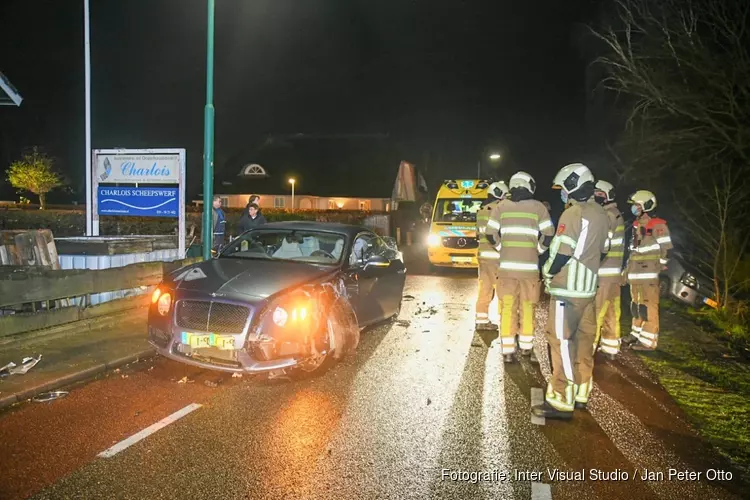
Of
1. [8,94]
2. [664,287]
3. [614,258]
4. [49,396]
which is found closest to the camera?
[49,396]

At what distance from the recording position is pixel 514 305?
21.5 ft

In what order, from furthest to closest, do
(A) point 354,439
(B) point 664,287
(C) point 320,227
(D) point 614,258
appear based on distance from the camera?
1. (B) point 664,287
2. (C) point 320,227
3. (D) point 614,258
4. (A) point 354,439

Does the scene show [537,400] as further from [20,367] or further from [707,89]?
[707,89]

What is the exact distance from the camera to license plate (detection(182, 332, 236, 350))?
5.35 metres

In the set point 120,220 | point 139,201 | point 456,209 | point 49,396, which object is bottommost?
point 49,396

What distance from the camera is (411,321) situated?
30.5 ft

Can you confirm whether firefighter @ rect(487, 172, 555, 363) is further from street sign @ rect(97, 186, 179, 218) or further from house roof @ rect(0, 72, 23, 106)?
house roof @ rect(0, 72, 23, 106)

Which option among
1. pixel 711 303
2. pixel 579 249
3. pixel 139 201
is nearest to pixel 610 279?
pixel 579 249

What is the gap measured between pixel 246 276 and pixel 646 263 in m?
5.12

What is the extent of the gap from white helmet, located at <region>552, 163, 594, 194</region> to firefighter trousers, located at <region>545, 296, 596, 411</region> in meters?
0.97

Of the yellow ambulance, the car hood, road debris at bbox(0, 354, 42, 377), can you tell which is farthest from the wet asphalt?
the yellow ambulance

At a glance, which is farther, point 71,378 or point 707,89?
point 707,89

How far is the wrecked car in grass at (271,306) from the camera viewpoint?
5387 millimetres

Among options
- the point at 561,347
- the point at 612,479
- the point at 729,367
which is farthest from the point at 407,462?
the point at 729,367
